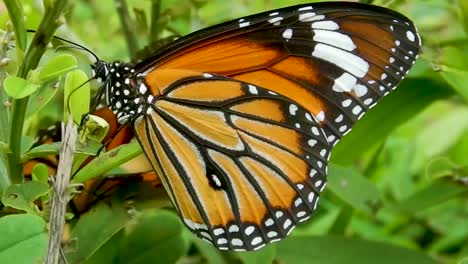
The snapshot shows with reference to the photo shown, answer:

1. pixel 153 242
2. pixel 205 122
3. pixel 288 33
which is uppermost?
pixel 288 33

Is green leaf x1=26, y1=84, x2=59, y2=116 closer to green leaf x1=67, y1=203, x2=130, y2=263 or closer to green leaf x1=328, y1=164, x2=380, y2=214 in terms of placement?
green leaf x1=67, y1=203, x2=130, y2=263

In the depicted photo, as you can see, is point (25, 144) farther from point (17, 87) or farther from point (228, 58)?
point (228, 58)

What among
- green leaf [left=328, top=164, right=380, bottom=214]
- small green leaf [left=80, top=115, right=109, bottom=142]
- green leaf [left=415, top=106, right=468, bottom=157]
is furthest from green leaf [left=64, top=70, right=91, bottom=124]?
green leaf [left=415, top=106, right=468, bottom=157]

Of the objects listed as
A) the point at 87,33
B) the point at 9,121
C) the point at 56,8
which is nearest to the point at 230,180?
the point at 9,121

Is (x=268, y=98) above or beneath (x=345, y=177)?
above

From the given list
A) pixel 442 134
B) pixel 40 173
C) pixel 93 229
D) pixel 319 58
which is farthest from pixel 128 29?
pixel 442 134

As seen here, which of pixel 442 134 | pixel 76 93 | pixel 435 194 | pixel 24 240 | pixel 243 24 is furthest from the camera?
pixel 442 134

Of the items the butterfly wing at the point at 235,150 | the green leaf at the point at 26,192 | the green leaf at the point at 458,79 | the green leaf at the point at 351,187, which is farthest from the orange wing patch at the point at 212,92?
the green leaf at the point at 26,192
